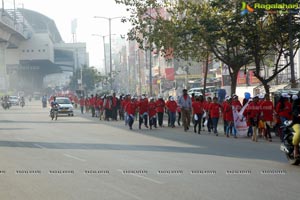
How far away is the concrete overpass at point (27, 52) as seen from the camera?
3585 inches

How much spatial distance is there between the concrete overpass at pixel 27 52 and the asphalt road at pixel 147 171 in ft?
190

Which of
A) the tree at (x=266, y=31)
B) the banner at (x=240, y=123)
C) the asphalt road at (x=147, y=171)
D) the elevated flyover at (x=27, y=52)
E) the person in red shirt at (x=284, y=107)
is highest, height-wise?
the elevated flyover at (x=27, y=52)

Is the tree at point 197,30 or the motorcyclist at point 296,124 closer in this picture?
the motorcyclist at point 296,124

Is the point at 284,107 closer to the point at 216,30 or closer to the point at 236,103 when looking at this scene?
the point at 236,103

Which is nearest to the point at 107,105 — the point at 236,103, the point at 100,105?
the point at 100,105

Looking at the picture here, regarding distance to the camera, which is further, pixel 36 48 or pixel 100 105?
pixel 36 48

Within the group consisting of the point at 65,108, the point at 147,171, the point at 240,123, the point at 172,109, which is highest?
the point at 172,109

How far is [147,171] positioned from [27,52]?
10557 cm

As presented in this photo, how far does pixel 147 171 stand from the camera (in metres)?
12.6

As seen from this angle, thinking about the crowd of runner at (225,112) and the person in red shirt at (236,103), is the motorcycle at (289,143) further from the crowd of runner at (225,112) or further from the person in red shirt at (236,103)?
the person in red shirt at (236,103)

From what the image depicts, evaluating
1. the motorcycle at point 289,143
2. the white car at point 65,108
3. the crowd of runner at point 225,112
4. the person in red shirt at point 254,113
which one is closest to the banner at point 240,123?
the crowd of runner at point 225,112

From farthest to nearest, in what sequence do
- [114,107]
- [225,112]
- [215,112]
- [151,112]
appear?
[114,107]
[151,112]
[215,112]
[225,112]

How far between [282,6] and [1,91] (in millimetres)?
90455

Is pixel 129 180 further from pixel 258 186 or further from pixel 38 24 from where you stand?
pixel 38 24
